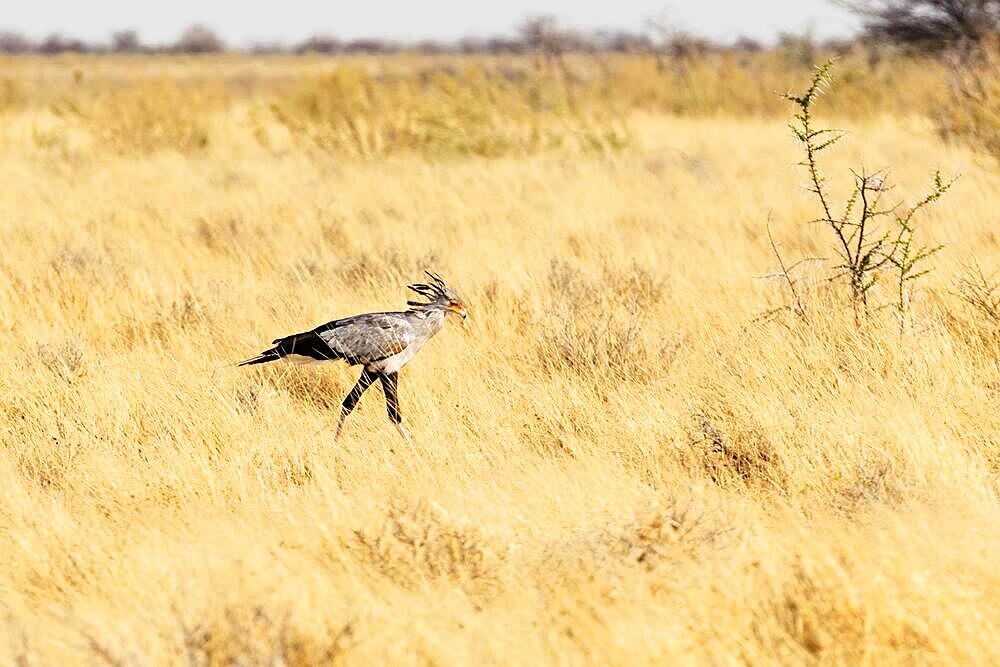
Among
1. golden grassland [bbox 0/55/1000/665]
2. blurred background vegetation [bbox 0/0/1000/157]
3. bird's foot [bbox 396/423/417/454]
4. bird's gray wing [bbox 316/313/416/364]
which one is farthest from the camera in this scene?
blurred background vegetation [bbox 0/0/1000/157]

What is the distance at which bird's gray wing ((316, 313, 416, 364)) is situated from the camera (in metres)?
4.50

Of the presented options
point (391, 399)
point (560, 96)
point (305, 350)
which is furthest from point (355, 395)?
point (560, 96)

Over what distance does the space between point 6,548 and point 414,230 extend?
225 inches

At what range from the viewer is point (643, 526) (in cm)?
337

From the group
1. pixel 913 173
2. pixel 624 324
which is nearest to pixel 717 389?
pixel 624 324

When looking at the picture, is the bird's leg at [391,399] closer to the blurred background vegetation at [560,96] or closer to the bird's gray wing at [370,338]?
the bird's gray wing at [370,338]

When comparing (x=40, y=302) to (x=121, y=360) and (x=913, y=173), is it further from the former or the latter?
(x=913, y=173)

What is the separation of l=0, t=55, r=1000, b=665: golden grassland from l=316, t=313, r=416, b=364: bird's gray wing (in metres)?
0.32

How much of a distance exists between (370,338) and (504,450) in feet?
2.25

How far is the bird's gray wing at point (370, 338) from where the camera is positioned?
4.50 metres

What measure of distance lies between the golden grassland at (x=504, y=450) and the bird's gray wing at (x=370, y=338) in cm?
32

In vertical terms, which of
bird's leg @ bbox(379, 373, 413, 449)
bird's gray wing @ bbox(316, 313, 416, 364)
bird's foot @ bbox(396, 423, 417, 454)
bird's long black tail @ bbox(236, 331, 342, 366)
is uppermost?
bird's gray wing @ bbox(316, 313, 416, 364)

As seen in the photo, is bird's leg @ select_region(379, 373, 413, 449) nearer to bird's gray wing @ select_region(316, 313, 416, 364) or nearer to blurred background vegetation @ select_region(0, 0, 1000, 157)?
bird's gray wing @ select_region(316, 313, 416, 364)

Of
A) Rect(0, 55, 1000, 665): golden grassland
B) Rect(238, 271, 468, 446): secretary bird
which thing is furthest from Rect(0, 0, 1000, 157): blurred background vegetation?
Rect(238, 271, 468, 446): secretary bird
